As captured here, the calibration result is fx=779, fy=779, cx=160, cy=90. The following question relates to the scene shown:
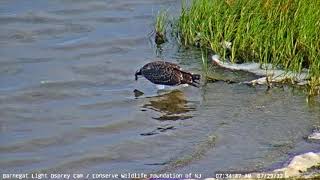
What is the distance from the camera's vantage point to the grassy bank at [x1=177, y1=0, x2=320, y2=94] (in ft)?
30.0

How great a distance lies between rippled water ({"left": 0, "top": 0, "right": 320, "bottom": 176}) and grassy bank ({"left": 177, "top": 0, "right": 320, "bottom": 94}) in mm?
364

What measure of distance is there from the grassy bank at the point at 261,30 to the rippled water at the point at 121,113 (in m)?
0.36

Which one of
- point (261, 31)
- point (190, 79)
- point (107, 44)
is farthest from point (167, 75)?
point (107, 44)

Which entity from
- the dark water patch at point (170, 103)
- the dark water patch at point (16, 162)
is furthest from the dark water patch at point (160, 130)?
the dark water patch at point (16, 162)

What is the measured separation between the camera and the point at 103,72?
10016mm

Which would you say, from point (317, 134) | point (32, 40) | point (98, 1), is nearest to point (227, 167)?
point (317, 134)

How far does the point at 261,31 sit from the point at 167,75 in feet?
4.63

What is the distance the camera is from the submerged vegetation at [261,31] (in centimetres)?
914

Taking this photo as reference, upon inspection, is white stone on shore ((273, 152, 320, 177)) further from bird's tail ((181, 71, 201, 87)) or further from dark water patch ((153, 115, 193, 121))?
bird's tail ((181, 71, 201, 87))

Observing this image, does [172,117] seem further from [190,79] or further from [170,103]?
[190,79]

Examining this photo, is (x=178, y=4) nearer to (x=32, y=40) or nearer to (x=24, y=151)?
(x=32, y=40)

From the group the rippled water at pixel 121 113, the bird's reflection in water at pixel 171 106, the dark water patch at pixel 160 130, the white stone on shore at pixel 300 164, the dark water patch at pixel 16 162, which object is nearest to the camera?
the white stone on shore at pixel 300 164

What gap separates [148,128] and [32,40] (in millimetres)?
3992

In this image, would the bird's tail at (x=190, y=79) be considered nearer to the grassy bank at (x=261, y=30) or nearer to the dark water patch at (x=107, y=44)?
the grassy bank at (x=261, y=30)
